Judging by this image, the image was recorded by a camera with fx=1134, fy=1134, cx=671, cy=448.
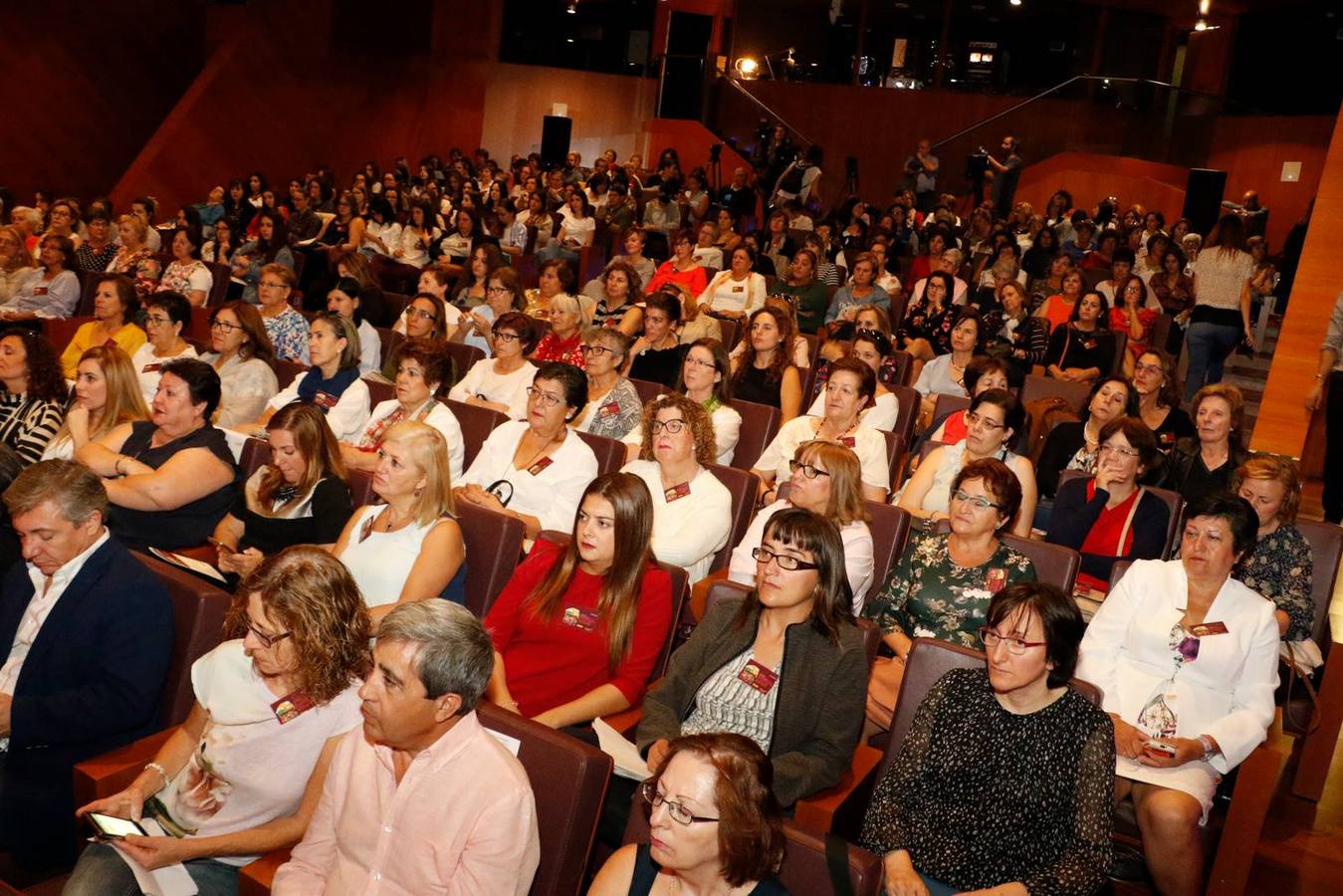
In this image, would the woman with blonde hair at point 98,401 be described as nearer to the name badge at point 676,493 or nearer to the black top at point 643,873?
the name badge at point 676,493

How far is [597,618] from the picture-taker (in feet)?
9.46

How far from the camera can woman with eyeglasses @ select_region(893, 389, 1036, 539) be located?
4090mm

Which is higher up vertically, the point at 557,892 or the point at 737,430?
the point at 737,430

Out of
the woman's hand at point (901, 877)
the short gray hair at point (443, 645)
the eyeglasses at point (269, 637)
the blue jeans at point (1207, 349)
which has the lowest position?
the woman's hand at point (901, 877)

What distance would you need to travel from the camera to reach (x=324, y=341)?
499cm

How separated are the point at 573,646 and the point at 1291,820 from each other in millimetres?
2315

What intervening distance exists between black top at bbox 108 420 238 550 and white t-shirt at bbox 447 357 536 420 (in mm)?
1631

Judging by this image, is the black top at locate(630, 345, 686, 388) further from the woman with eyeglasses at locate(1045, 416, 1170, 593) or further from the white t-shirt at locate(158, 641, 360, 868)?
the white t-shirt at locate(158, 641, 360, 868)

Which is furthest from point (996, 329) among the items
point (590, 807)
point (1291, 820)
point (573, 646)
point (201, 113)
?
point (201, 113)

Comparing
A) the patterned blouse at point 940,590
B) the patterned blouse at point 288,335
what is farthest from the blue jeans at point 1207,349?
the patterned blouse at point 288,335

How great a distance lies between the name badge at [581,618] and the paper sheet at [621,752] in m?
0.27

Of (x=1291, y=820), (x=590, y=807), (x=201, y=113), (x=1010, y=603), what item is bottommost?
(x=1291, y=820)

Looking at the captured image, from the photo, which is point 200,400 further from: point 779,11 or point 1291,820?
point 779,11

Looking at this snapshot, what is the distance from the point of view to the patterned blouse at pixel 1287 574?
353 cm
